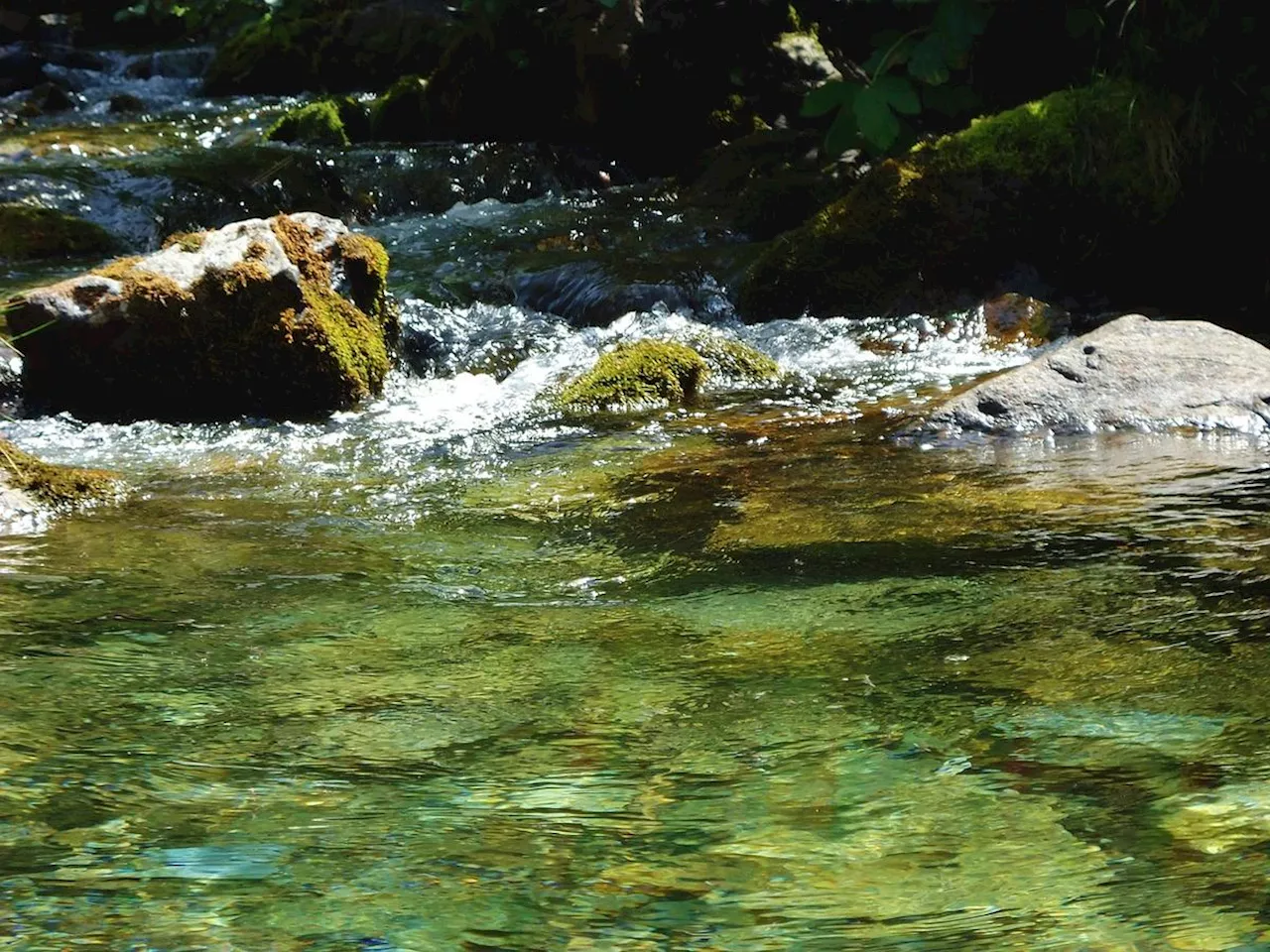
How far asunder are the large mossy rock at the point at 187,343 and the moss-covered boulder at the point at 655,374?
3.84 feet

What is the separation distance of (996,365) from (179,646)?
5.14 metres

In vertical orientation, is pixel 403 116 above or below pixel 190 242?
above

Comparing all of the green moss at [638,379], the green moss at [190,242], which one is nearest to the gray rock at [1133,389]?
the green moss at [638,379]

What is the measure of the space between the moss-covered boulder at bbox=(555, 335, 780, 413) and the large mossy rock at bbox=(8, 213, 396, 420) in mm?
1169

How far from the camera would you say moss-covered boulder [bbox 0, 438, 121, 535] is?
432cm

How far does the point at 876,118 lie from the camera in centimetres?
726

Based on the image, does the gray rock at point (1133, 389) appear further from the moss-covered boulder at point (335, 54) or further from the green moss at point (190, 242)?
the moss-covered boulder at point (335, 54)

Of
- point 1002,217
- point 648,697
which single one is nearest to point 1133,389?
point 1002,217

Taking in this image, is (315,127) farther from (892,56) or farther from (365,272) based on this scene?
(892,56)

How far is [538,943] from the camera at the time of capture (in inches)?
64.7

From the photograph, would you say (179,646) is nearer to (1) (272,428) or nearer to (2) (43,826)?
(2) (43,826)

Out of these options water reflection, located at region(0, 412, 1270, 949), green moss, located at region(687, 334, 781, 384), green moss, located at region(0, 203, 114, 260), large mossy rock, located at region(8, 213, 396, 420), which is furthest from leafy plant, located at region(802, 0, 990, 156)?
green moss, located at region(0, 203, 114, 260)

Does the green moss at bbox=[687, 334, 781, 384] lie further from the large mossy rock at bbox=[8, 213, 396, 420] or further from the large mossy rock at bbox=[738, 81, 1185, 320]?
the large mossy rock at bbox=[8, 213, 396, 420]

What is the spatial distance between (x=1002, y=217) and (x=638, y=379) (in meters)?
2.98
